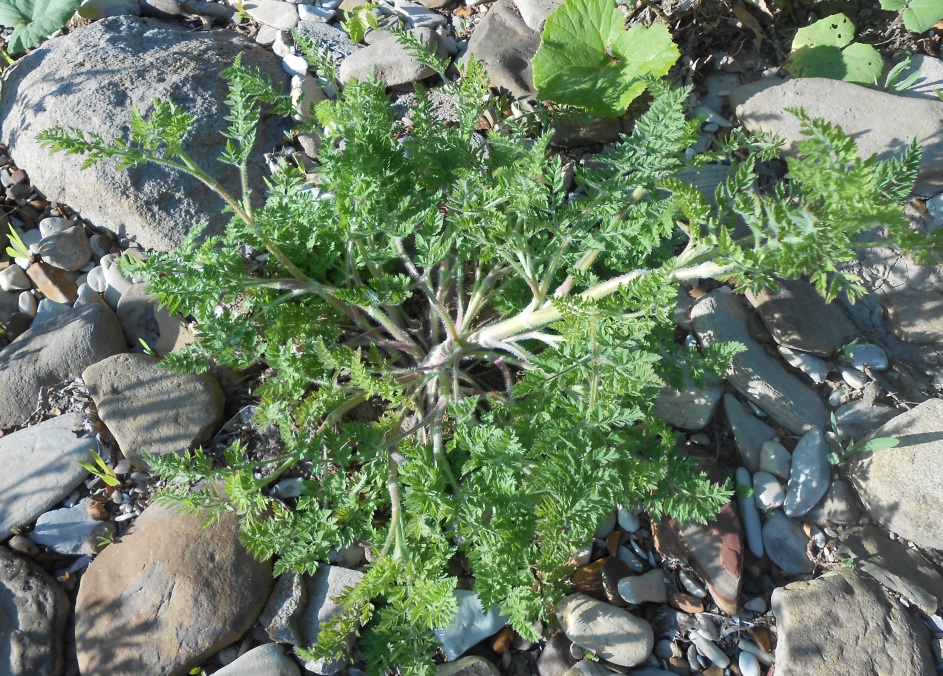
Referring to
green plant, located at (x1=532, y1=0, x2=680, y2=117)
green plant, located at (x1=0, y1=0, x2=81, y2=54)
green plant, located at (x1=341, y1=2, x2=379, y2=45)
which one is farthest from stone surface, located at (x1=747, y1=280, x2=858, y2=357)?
green plant, located at (x1=0, y1=0, x2=81, y2=54)

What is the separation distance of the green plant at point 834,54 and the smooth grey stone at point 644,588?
7.98 feet

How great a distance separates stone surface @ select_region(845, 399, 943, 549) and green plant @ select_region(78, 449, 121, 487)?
2.92m

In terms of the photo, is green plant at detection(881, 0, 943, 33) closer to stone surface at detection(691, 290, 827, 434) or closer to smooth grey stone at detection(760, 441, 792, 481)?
stone surface at detection(691, 290, 827, 434)

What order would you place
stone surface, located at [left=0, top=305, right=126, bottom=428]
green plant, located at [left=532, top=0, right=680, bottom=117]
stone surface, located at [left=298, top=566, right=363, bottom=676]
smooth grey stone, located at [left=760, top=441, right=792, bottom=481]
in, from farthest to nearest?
green plant, located at [left=532, top=0, right=680, bottom=117] → stone surface, located at [left=0, top=305, right=126, bottom=428] → smooth grey stone, located at [left=760, top=441, right=792, bottom=481] → stone surface, located at [left=298, top=566, right=363, bottom=676]

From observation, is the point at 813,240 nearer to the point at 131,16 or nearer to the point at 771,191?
the point at 771,191

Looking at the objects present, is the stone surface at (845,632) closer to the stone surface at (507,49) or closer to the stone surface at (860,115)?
the stone surface at (860,115)

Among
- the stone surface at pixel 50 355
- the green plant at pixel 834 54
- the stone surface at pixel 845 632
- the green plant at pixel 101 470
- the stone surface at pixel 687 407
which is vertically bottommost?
the stone surface at pixel 845 632

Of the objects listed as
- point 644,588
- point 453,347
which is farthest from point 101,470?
point 644,588

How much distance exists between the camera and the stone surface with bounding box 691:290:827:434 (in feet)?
9.16

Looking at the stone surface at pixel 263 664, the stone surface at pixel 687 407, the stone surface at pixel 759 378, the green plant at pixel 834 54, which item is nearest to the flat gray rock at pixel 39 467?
the stone surface at pixel 263 664

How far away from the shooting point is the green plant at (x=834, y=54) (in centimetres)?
321

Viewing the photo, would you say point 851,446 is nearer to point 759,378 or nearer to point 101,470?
point 759,378

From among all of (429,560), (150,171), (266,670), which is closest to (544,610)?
(429,560)

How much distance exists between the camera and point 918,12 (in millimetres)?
3123
